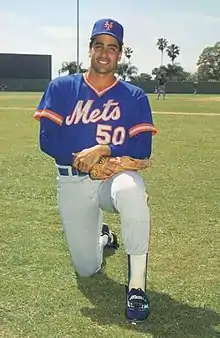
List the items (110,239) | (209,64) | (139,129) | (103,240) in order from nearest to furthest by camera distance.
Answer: (139,129) < (103,240) < (110,239) < (209,64)

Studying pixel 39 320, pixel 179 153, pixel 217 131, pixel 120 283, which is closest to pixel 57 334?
pixel 39 320

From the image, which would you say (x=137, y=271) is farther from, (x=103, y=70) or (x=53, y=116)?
(x=103, y=70)

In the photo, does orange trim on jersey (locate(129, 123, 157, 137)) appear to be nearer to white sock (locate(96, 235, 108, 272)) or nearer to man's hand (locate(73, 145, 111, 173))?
man's hand (locate(73, 145, 111, 173))

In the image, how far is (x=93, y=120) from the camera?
12.2 ft

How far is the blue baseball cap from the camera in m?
3.74

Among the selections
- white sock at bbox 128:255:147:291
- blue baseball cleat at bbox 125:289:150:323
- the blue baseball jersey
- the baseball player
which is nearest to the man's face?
the baseball player

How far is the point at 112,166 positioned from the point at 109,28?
32.4 inches

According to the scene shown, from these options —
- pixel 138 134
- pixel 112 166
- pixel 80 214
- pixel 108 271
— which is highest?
pixel 138 134

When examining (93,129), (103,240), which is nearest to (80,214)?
(93,129)

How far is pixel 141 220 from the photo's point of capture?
11.2 feet

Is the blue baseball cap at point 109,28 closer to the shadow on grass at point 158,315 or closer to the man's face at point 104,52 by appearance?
the man's face at point 104,52

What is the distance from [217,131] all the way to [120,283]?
39.3 feet

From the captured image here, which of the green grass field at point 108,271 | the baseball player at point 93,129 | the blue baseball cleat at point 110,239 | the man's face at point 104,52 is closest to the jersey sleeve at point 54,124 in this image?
the baseball player at point 93,129

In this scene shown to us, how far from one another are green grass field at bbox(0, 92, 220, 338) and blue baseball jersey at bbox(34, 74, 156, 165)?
0.83m
